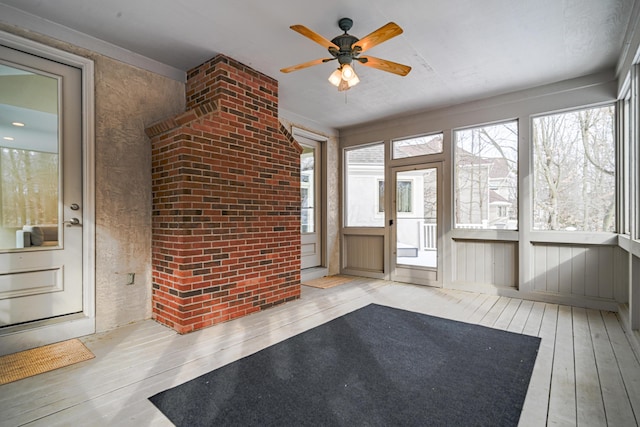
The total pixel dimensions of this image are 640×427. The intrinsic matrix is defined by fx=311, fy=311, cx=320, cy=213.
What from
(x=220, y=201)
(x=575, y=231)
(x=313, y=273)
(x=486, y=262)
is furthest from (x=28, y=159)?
(x=575, y=231)

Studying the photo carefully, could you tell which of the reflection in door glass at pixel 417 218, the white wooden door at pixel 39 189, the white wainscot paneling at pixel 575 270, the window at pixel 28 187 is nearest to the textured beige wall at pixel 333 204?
the reflection in door glass at pixel 417 218

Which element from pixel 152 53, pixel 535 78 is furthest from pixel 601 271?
pixel 152 53

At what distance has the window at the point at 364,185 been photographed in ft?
17.8

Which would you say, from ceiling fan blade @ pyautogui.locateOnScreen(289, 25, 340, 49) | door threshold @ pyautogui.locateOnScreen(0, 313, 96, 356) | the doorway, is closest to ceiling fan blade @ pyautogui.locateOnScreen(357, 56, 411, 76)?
ceiling fan blade @ pyautogui.locateOnScreen(289, 25, 340, 49)

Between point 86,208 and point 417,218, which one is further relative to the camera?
point 417,218

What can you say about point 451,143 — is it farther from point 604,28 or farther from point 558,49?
point 604,28

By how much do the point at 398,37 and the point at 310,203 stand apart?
3074 millimetres

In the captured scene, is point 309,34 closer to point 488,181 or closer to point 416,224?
point 488,181

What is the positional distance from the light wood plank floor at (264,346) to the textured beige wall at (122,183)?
0.29 metres

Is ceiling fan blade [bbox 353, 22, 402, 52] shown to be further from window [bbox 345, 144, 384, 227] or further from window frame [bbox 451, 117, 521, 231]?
window [bbox 345, 144, 384, 227]

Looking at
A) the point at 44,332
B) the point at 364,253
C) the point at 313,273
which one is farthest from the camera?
the point at 364,253

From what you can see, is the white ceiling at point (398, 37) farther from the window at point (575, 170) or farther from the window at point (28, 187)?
the window at point (28, 187)

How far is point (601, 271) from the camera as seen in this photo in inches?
139

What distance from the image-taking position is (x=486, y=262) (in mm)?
4320
